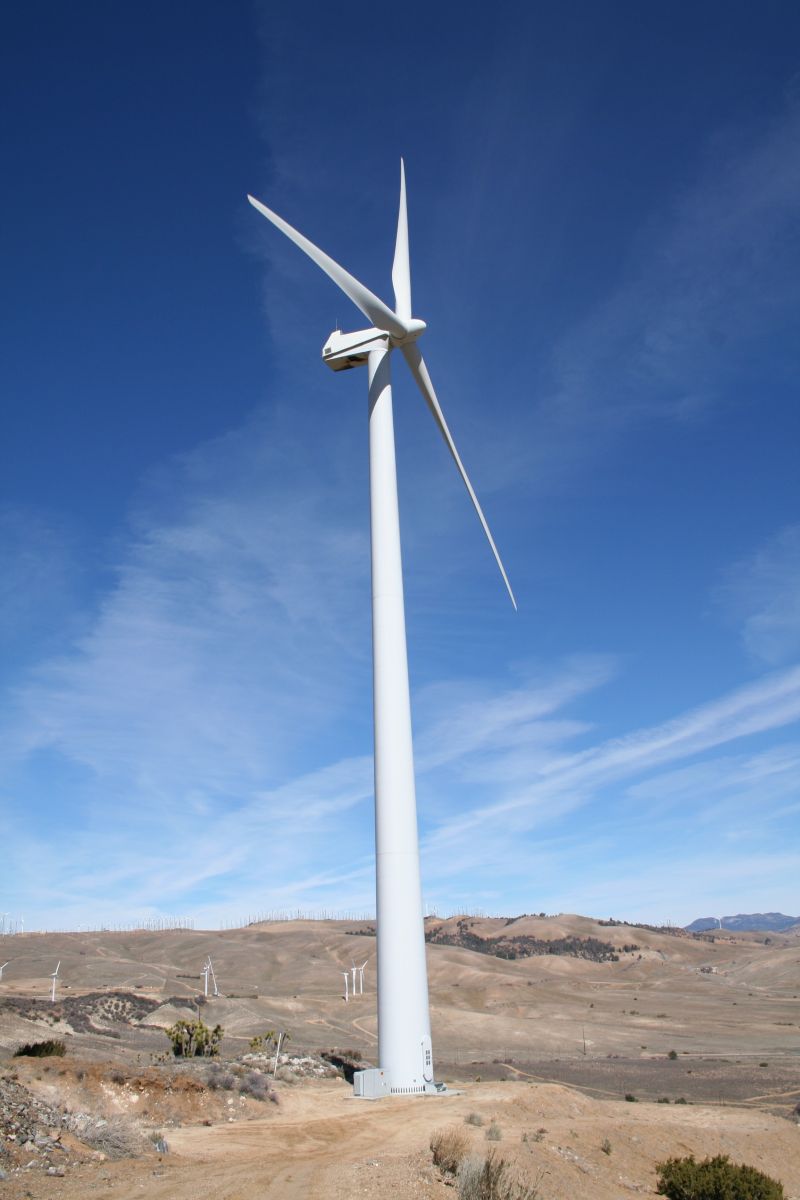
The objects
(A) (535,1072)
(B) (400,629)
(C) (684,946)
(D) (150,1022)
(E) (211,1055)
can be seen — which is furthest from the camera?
(C) (684,946)

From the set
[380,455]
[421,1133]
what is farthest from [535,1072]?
[380,455]

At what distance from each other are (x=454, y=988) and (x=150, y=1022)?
4746 centimetres

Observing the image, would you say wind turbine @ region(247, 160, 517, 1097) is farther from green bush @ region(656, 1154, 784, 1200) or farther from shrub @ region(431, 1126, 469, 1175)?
green bush @ region(656, 1154, 784, 1200)

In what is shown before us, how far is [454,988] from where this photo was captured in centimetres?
9819

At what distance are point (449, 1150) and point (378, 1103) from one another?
27.3 ft

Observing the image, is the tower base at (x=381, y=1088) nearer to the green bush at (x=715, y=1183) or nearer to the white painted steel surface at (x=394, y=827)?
the white painted steel surface at (x=394, y=827)

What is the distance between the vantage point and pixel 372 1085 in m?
23.4

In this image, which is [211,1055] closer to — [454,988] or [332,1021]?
[332,1021]

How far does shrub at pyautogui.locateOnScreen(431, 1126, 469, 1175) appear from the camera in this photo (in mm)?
14750

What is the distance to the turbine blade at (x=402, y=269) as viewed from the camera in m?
31.7

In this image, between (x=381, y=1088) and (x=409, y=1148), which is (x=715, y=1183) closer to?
(x=409, y=1148)

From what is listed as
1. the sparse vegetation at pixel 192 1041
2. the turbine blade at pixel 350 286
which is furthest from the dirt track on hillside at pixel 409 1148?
the turbine blade at pixel 350 286

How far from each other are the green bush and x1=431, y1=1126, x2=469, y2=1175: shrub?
148 inches

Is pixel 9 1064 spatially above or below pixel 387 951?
below
